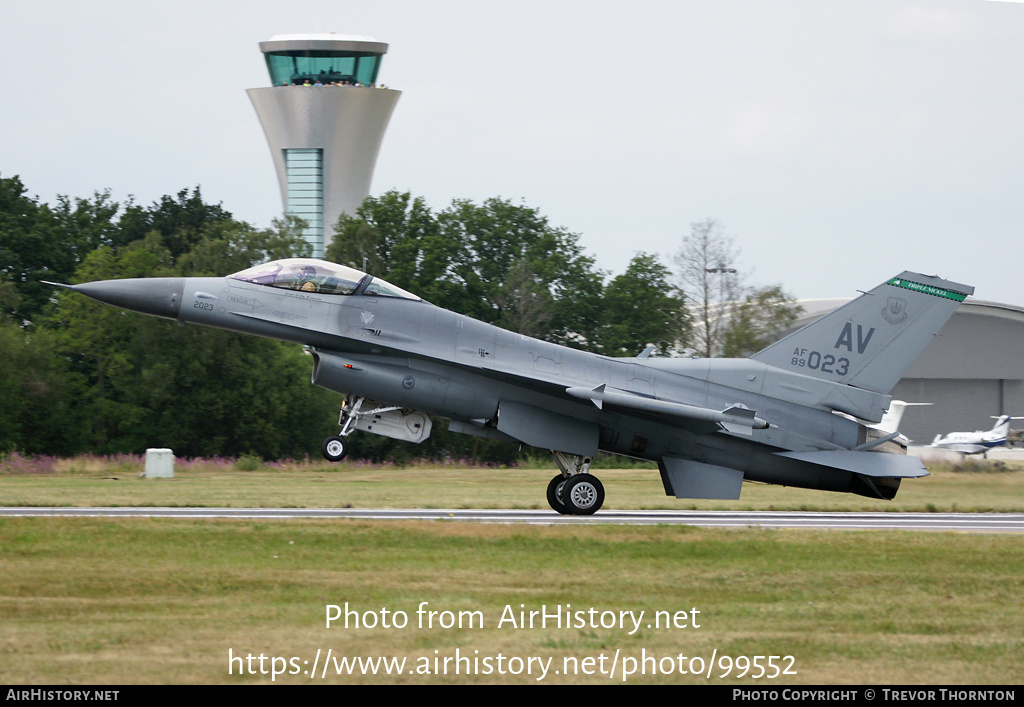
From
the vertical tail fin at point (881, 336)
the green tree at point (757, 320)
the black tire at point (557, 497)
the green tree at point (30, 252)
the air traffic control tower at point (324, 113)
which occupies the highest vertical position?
the air traffic control tower at point (324, 113)

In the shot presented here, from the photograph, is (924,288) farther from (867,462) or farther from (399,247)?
(399,247)

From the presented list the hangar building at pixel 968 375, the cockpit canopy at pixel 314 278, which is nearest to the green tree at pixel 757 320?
the hangar building at pixel 968 375

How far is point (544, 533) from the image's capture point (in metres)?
13.8

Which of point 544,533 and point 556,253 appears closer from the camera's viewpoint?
point 544,533

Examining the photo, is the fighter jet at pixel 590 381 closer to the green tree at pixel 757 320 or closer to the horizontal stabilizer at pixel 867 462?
the horizontal stabilizer at pixel 867 462

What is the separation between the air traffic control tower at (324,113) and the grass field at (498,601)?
58.4 metres

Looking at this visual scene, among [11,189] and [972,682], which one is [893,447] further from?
[11,189]

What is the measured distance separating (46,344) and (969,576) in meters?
35.8

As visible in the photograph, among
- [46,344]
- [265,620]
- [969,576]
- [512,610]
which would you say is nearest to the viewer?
[265,620]

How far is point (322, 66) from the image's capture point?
71.1 m

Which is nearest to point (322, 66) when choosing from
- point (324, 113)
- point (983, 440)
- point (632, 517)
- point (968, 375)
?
point (324, 113)

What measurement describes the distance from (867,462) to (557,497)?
4660mm

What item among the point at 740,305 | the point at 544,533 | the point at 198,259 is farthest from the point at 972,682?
the point at 198,259

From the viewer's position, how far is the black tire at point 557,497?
16.8 meters
